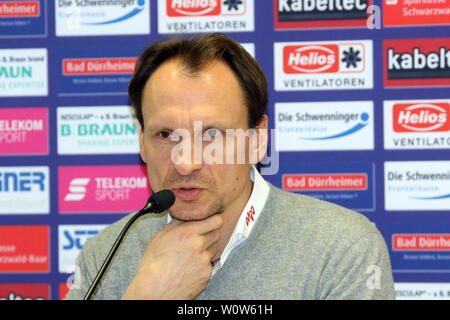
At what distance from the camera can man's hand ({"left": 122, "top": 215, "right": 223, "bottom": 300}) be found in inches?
59.0

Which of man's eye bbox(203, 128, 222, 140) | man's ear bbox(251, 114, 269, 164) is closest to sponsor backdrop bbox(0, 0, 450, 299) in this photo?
man's ear bbox(251, 114, 269, 164)

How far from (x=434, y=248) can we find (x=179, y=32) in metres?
1.29

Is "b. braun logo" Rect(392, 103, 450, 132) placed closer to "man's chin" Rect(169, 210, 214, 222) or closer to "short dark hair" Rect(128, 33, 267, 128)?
"short dark hair" Rect(128, 33, 267, 128)

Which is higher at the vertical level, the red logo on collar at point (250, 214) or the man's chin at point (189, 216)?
the man's chin at point (189, 216)

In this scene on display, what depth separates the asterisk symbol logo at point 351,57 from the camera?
7.83 feet

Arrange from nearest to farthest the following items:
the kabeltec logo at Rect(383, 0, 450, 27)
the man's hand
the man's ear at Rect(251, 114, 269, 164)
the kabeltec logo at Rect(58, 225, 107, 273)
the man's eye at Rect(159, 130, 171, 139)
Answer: the man's hand < the man's eye at Rect(159, 130, 171, 139) < the man's ear at Rect(251, 114, 269, 164) < the kabeltec logo at Rect(383, 0, 450, 27) < the kabeltec logo at Rect(58, 225, 107, 273)

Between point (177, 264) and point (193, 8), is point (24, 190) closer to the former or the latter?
point (193, 8)

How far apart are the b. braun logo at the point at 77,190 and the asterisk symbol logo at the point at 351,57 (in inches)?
45.2

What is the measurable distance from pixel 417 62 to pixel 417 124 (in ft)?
0.77

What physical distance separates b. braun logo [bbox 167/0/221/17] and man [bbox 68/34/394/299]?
770mm

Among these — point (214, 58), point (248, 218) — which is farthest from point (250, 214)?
point (214, 58)

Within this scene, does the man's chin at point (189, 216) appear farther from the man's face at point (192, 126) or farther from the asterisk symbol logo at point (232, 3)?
the asterisk symbol logo at point (232, 3)

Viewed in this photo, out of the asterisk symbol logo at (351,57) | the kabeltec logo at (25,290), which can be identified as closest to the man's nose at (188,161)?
the asterisk symbol logo at (351,57)

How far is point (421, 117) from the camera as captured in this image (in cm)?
236
